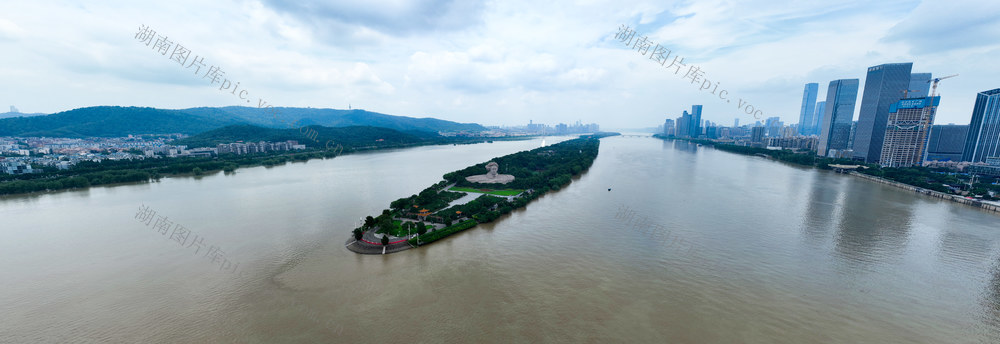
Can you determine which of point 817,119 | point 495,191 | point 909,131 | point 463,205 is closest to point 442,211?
point 463,205

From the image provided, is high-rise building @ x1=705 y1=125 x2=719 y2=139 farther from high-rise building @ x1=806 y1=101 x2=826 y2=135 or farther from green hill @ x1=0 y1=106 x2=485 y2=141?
green hill @ x1=0 y1=106 x2=485 y2=141

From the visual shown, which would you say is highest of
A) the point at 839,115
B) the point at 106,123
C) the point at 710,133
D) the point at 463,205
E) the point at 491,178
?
the point at 839,115

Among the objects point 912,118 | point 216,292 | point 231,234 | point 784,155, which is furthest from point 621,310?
point 784,155

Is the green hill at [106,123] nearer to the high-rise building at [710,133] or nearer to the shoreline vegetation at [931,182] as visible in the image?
the shoreline vegetation at [931,182]

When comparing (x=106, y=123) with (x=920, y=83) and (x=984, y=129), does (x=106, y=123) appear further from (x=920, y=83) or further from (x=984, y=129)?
(x=920, y=83)

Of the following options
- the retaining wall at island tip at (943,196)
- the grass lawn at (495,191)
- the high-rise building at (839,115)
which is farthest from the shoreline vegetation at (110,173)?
the high-rise building at (839,115)

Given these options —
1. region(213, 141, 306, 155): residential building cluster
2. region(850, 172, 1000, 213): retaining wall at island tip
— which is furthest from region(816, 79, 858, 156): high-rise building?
region(213, 141, 306, 155): residential building cluster

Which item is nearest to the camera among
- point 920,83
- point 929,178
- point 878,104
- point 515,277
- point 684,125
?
point 515,277
